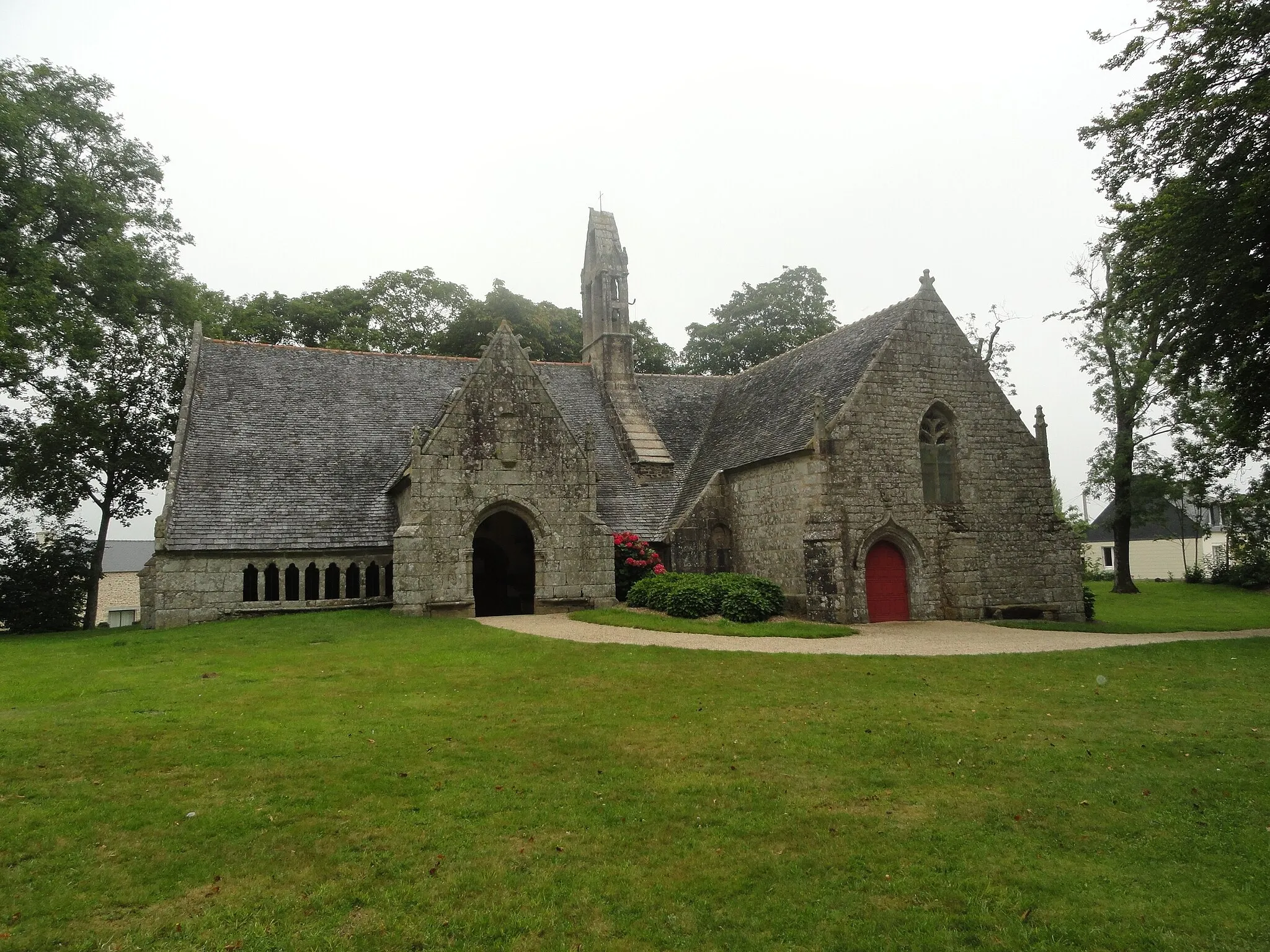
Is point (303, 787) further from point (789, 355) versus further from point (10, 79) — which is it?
point (10, 79)

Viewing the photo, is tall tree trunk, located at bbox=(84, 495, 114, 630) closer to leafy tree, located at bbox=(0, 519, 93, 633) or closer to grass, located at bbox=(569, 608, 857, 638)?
leafy tree, located at bbox=(0, 519, 93, 633)

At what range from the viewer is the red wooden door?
21.6 metres

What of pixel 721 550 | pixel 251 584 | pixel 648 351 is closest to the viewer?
pixel 251 584

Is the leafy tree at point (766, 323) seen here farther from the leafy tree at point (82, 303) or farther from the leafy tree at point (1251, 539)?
the leafy tree at point (82, 303)

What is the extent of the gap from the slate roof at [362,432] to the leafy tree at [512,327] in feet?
40.9

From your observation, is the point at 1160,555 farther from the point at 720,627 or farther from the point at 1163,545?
the point at 720,627

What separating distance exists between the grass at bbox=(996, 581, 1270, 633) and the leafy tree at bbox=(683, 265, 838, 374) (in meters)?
19.7

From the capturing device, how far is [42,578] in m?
29.4

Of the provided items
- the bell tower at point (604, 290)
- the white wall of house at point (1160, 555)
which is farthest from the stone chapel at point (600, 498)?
the white wall of house at point (1160, 555)

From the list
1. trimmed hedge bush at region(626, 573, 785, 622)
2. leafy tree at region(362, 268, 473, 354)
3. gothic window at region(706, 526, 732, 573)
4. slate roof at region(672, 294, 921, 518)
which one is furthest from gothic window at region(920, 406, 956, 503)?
leafy tree at region(362, 268, 473, 354)

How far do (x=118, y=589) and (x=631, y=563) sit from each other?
3946cm

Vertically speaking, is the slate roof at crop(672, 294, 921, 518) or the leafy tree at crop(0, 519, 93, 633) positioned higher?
the slate roof at crop(672, 294, 921, 518)

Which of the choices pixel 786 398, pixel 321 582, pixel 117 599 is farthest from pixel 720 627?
pixel 117 599

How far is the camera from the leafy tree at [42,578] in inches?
1144
